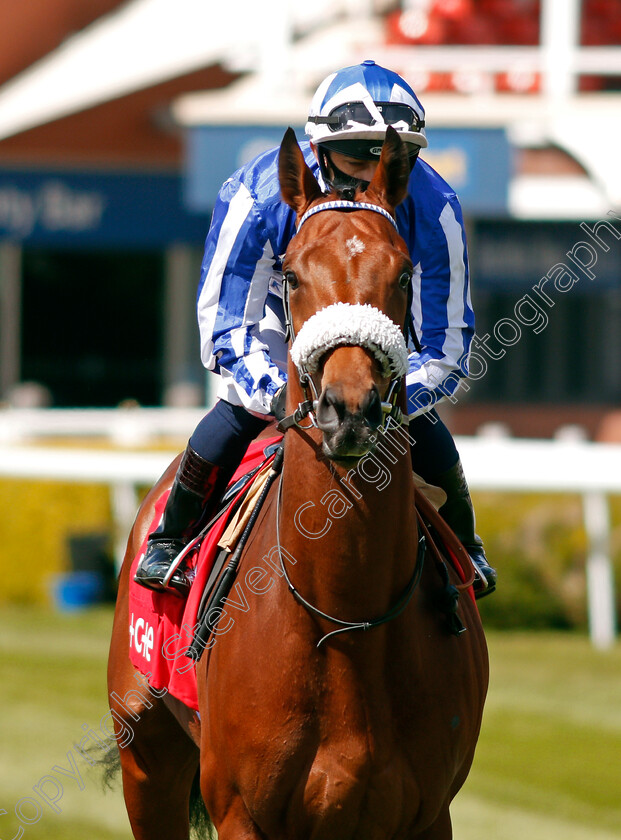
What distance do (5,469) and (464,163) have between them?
4.22 meters

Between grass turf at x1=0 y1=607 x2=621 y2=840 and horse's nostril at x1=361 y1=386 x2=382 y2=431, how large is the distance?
10.3 ft

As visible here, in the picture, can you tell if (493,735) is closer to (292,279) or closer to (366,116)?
(366,116)

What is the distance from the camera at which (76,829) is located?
17.0 feet

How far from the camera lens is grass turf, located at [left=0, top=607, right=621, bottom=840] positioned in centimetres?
527

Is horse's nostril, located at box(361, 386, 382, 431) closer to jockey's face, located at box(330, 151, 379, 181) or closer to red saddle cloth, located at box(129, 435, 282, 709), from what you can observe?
jockey's face, located at box(330, 151, 379, 181)

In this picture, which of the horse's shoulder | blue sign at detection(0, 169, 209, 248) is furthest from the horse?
blue sign at detection(0, 169, 209, 248)

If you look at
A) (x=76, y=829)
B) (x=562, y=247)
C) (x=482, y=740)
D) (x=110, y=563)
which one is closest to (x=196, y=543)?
(x=76, y=829)

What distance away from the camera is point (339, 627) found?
2.88 metres

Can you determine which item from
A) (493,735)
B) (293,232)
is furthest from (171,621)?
(493,735)

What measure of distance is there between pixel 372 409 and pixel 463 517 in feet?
4.30

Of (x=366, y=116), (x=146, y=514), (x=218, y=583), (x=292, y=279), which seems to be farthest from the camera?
(x=146, y=514)

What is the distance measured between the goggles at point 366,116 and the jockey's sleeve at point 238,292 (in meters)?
0.30

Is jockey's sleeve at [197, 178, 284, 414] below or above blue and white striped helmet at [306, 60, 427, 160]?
below

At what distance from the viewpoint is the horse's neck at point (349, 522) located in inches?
110
